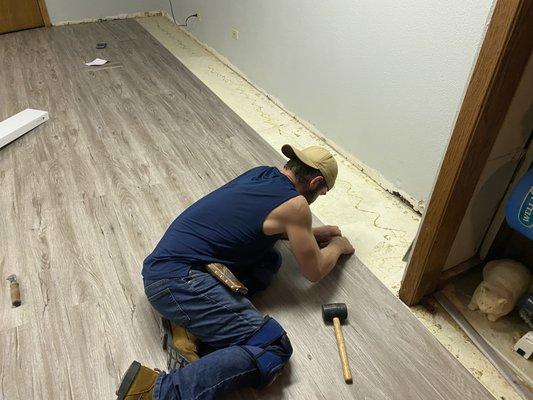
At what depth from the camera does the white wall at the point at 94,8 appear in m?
4.39

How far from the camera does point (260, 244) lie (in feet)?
4.81

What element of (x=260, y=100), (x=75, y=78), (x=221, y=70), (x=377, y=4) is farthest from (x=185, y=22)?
(x=377, y=4)

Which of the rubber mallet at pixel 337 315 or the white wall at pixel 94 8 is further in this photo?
the white wall at pixel 94 8

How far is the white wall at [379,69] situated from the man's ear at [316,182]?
54 centimetres

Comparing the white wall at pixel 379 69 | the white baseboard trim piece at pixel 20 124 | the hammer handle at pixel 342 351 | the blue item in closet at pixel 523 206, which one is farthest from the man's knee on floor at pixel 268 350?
the white baseboard trim piece at pixel 20 124

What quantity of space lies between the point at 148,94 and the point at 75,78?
0.70m

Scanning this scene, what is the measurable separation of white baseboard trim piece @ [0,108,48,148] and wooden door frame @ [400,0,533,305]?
2.39 m

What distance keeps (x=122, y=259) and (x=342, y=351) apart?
99cm

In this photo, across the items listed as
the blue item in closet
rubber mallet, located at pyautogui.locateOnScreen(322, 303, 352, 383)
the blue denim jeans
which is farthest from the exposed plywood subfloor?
the blue denim jeans

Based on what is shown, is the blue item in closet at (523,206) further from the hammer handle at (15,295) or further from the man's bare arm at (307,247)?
the hammer handle at (15,295)

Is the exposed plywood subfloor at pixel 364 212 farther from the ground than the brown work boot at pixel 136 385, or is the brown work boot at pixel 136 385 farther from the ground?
the brown work boot at pixel 136 385

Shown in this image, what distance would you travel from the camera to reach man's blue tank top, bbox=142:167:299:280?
4.56 feet

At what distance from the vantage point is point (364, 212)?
2.10 meters

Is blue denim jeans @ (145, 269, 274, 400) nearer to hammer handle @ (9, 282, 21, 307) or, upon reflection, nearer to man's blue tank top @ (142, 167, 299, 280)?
man's blue tank top @ (142, 167, 299, 280)
